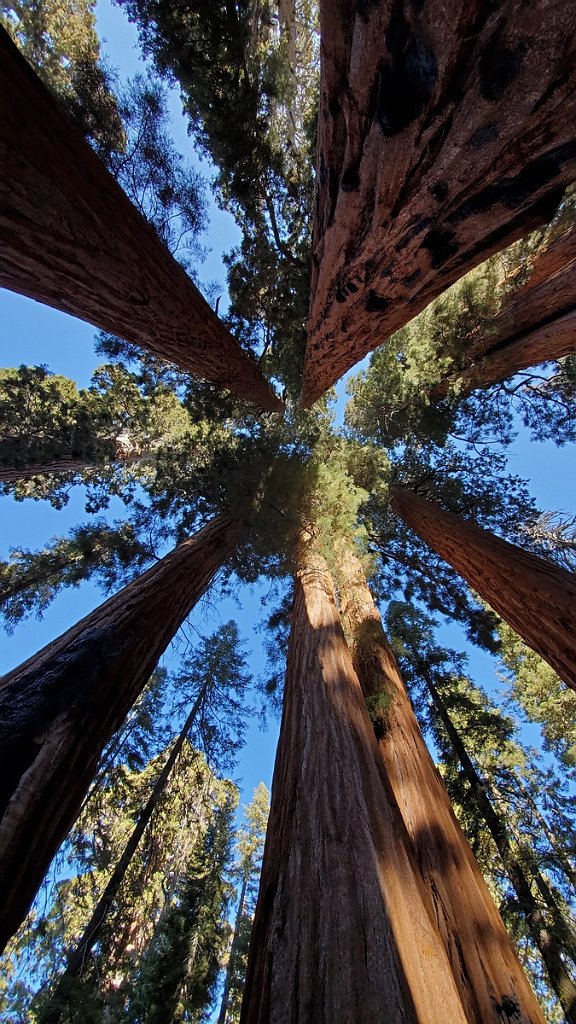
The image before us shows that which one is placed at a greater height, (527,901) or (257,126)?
(257,126)

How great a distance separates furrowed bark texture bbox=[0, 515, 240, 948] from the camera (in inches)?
78.8

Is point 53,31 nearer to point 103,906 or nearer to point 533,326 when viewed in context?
point 533,326

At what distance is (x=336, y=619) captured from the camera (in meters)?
4.68

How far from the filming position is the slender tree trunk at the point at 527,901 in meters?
4.96

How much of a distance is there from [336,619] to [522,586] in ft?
7.38

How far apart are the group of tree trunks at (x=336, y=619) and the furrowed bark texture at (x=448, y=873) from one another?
0.05 ft

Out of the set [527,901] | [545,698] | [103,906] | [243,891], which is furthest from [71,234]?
[243,891]

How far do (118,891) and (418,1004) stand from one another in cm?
759

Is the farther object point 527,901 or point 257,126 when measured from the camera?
point 257,126

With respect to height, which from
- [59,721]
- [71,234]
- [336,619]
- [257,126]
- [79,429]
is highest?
[257,126]


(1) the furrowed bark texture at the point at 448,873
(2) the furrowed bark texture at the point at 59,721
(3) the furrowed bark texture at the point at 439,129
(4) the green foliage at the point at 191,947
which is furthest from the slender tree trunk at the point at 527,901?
(3) the furrowed bark texture at the point at 439,129

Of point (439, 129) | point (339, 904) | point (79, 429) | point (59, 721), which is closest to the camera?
point (339, 904)

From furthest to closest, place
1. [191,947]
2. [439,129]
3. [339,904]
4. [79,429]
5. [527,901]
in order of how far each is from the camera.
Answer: [79,429], [191,947], [527,901], [439,129], [339,904]

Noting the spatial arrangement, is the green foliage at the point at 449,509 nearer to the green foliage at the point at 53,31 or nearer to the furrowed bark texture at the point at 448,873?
the furrowed bark texture at the point at 448,873
